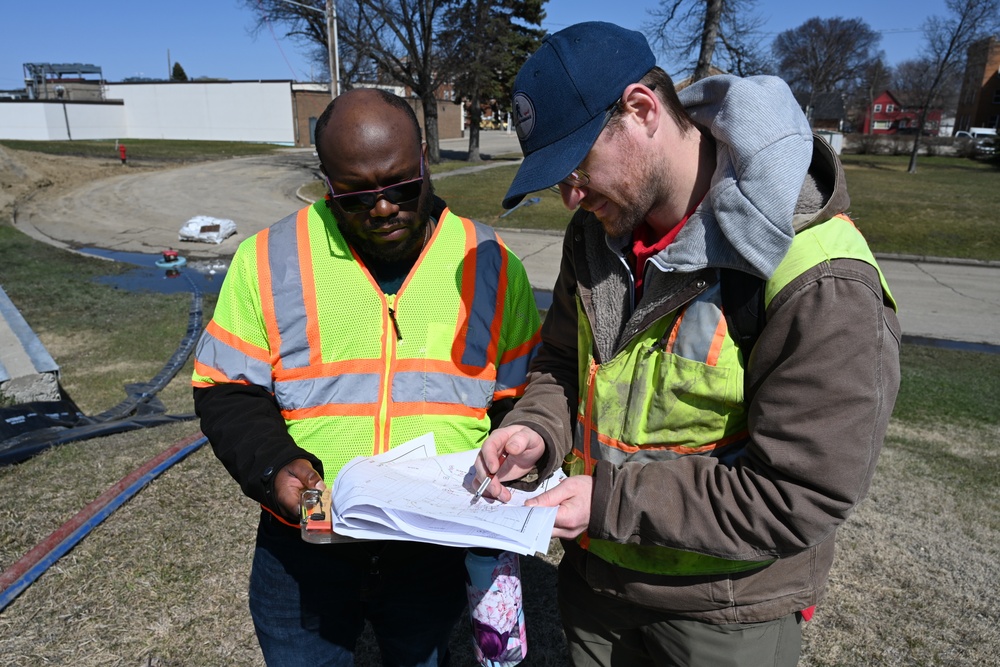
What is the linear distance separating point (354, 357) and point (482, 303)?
1.36ft

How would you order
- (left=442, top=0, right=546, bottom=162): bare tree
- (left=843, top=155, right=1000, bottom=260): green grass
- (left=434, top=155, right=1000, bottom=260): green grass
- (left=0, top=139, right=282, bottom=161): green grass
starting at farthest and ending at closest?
(left=0, top=139, right=282, bottom=161): green grass → (left=442, top=0, right=546, bottom=162): bare tree → (left=434, top=155, right=1000, bottom=260): green grass → (left=843, top=155, right=1000, bottom=260): green grass

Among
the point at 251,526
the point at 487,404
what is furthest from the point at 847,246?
the point at 251,526

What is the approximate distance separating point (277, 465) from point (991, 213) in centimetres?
2151

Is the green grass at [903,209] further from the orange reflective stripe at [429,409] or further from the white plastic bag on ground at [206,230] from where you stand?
the orange reflective stripe at [429,409]

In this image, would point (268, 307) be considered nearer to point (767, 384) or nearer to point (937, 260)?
point (767, 384)

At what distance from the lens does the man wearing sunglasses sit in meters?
1.96

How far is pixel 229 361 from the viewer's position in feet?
6.44

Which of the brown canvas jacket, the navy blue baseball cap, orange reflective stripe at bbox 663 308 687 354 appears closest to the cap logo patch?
the navy blue baseball cap

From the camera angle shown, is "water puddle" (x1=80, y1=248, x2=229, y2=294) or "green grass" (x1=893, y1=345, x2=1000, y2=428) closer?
"green grass" (x1=893, y1=345, x2=1000, y2=428)

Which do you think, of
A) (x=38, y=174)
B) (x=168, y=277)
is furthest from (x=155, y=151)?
(x=168, y=277)

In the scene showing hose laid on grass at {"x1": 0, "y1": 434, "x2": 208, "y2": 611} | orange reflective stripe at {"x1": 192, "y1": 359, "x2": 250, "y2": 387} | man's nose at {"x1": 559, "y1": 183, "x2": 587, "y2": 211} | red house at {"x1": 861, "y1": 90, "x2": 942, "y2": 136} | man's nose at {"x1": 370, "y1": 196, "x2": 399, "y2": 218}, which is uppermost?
red house at {"x1": 861, "y1": 90, "x2": 942, "y2": 136}

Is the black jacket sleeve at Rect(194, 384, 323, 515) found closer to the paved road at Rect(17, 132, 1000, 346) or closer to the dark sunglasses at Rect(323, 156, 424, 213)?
the dark sunglasses at Rect(323, 156, 424, 213)

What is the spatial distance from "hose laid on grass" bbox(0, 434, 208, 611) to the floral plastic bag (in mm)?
2261

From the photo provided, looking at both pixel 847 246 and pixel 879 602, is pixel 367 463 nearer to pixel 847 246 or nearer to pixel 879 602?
pixel 847 246
